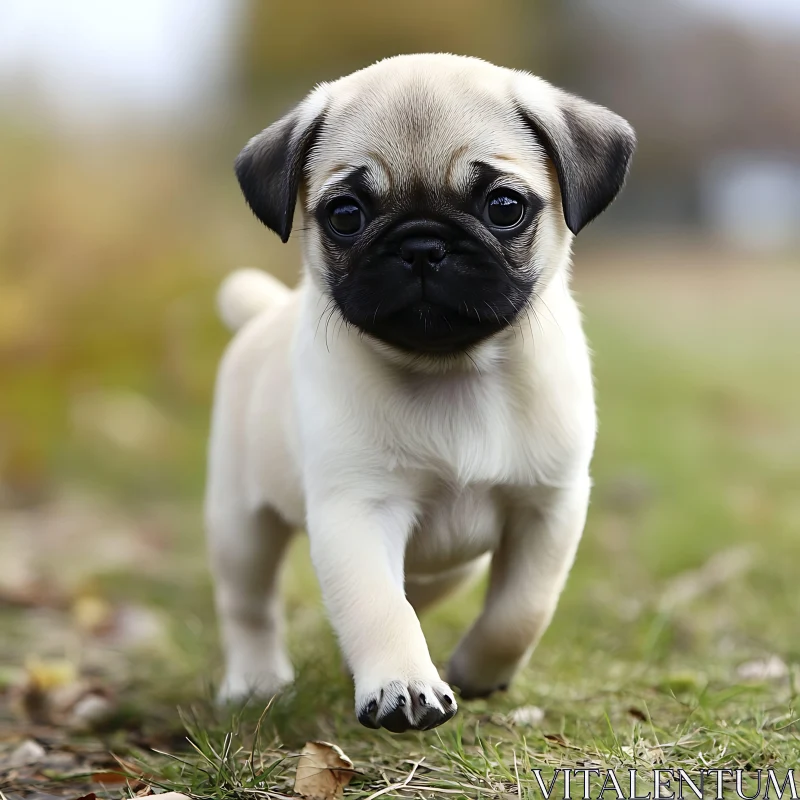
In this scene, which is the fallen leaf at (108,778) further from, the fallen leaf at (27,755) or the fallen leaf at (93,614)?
the fallen leaf at (93,614)

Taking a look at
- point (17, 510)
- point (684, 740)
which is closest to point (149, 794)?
point (684, 740)

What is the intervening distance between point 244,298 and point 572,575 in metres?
2.54

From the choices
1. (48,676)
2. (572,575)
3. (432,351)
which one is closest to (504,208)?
(432,351)

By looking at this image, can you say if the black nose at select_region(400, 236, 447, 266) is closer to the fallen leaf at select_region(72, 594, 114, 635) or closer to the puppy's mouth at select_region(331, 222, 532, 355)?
the puppy's mouth at select_region(331, 222, 532, 355)

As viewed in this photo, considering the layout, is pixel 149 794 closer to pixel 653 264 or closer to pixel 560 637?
pixel 560 637

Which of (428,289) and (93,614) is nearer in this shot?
(428,289)

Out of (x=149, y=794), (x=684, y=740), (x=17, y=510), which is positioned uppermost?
(x=684, y=740)

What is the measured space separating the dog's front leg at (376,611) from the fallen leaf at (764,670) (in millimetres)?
1705

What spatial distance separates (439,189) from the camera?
3188mm

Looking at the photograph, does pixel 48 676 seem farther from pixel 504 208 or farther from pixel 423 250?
pixel 504 208

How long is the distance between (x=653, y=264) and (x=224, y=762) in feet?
39.1

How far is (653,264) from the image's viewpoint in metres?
14.2

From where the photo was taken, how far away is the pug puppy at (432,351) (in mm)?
3174

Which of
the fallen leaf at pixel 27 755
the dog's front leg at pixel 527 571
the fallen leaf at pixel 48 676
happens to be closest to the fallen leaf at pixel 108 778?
the fallen leaf at pixel 27 755
